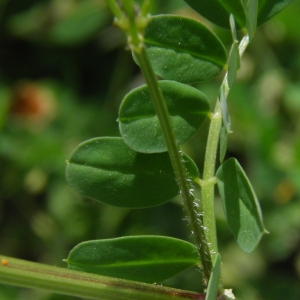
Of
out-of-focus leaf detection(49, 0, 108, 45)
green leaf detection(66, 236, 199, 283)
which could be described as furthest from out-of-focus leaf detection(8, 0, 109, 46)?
green leaf detection(66, 236, 199, 283)

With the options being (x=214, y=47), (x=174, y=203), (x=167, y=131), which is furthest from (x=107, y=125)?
(x=167, y=131)

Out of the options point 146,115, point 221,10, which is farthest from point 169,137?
point 221,10

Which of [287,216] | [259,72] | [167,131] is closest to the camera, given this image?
[167,131]

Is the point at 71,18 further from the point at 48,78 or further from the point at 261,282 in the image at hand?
the point at 261,282

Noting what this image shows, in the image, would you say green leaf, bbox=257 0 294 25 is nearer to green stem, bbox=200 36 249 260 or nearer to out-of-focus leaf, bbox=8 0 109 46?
green stem, bbox=200 36 249 260

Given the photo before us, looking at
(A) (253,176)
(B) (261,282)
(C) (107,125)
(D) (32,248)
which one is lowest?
(B) (261,282)

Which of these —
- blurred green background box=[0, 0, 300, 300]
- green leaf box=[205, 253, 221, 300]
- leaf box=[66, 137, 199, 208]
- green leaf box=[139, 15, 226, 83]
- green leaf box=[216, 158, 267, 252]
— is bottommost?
blurred green background box=[0, 0, 300, 300]
